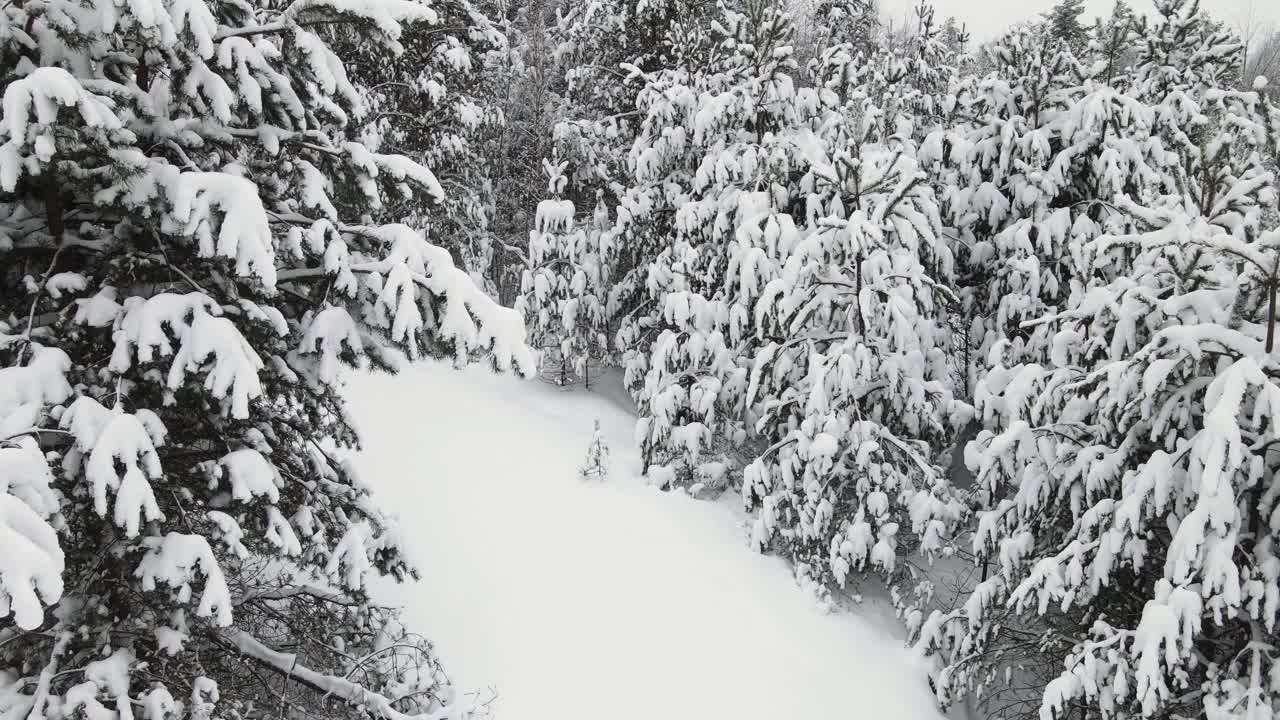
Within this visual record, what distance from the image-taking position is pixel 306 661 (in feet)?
18.6

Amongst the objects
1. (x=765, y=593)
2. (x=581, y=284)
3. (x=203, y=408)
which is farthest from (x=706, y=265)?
(x=203, y=408)

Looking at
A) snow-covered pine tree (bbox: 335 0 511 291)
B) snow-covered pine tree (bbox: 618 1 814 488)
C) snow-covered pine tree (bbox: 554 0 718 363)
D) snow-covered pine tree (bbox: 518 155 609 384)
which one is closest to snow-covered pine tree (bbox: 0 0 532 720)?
snow-covered pine tree (bbox: 618 1 814 488)

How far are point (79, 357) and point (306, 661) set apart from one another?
297 centimetres

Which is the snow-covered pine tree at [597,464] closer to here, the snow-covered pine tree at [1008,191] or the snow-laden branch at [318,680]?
the snow-covered pine tree at [1008,191]

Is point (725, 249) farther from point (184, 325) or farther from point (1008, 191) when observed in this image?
point (184, 325)

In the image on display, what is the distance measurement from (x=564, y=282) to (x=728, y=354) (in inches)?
172

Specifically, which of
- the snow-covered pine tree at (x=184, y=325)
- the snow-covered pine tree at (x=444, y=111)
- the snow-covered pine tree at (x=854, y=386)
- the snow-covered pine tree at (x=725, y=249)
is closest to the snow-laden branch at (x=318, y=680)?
the snow-covered pine tree at (x=184, y=325)

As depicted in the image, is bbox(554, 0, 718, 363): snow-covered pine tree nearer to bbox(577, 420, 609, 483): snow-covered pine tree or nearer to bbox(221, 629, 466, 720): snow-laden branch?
bbox(577, 420, 609, 483): snow-covered pine tree

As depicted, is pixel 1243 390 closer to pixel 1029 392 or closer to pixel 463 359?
pixel 1029 392

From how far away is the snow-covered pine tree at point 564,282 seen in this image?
1340cm

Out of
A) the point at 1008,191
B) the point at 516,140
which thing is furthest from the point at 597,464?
the point at 516,140

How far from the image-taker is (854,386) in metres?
8.35

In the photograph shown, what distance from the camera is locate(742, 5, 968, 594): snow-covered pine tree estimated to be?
8.02 m

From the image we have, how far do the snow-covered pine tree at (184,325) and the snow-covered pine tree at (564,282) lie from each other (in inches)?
332
